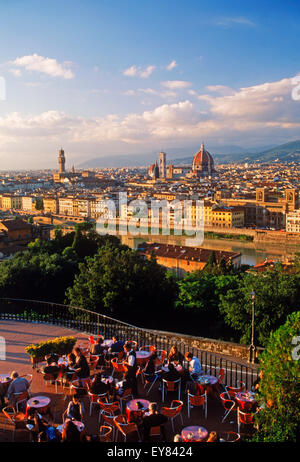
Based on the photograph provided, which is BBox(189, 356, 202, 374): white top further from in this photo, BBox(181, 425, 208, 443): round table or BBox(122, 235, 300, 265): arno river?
BBox(122, 235, 300, 265): arno river

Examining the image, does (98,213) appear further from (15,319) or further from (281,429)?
(281,429)

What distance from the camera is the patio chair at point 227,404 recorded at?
11.0 feet

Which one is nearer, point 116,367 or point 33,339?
point 116,367

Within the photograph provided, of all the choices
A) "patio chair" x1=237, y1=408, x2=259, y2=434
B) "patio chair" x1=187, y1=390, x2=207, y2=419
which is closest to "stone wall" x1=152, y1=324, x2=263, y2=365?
"patio chair" x1=187, y1=390, x2=207, y2=419

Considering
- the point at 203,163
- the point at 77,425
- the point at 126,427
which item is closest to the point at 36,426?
the point at 77,425

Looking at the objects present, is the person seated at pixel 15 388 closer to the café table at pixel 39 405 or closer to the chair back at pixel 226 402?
the café table at pixel 39 405

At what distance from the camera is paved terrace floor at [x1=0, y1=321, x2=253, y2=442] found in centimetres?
327

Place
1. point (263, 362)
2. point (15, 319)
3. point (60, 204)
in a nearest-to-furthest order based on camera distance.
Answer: point (263, 362) → point (15, 319) → point (60, 204)

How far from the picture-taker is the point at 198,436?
2.77 meters

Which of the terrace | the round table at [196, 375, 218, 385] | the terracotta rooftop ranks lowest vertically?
the terracotta rooftop

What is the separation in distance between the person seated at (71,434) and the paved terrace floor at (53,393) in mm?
483

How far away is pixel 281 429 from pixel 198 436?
0.51 m

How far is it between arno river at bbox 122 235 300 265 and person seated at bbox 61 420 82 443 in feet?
90.5
